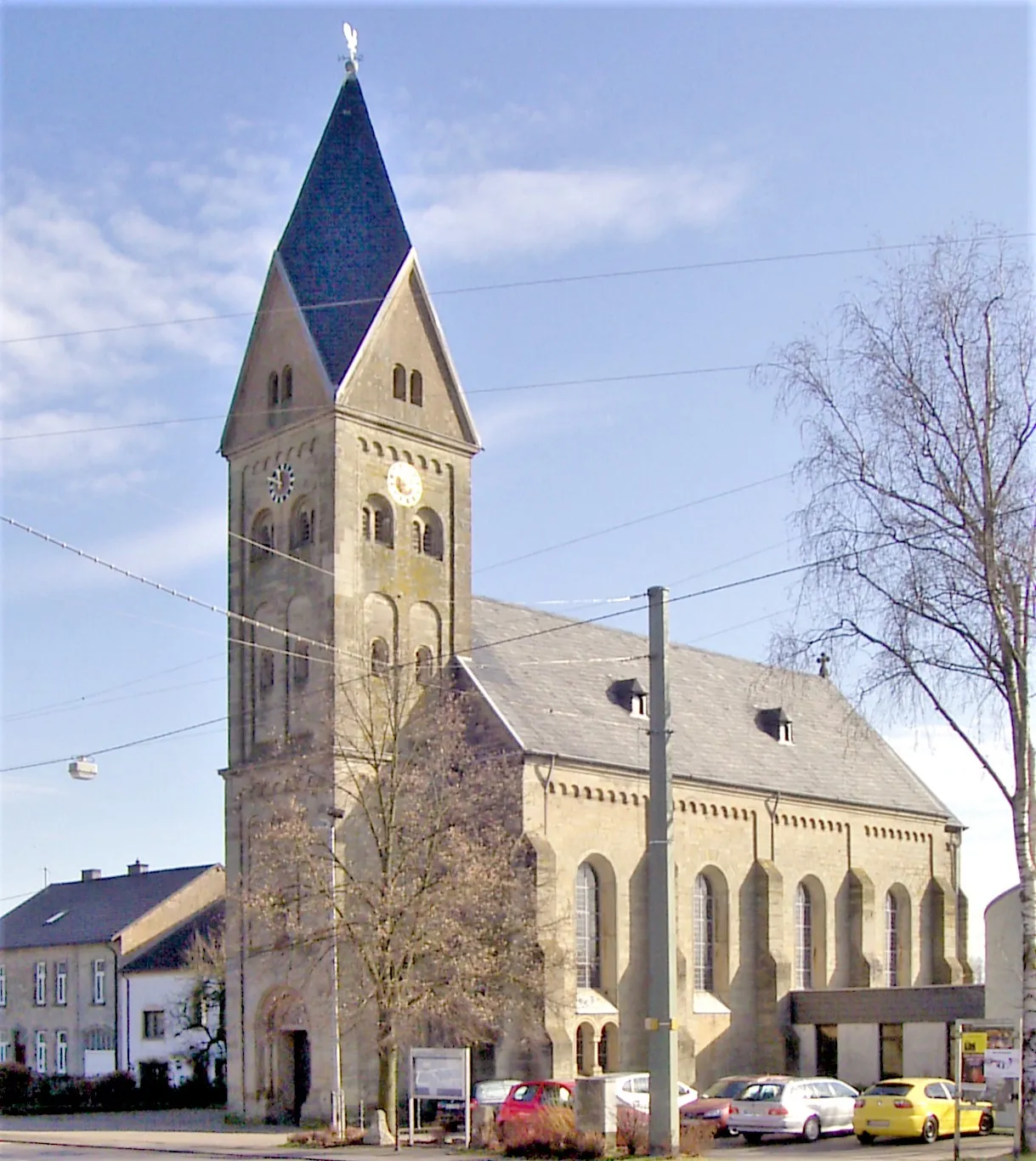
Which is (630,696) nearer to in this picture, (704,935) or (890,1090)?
(704,935)

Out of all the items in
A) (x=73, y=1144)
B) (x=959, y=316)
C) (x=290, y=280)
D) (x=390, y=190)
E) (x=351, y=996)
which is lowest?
(x=73, y=1144)

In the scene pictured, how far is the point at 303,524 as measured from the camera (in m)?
48.8

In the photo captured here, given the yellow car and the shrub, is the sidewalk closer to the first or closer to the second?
the shrub

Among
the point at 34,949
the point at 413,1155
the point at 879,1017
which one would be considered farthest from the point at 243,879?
the point at 34,949

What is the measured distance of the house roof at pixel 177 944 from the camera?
219ft

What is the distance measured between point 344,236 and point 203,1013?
2874 cm

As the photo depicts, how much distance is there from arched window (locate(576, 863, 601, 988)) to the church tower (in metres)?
6.87

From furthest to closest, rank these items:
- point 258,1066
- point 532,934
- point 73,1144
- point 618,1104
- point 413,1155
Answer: point 258,1066 < point 532,934 < point 73,1144 < point 413,1155 < point 618,1104

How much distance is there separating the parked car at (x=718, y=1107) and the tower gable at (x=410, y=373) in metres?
21.4

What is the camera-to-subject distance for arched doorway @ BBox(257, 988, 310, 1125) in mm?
45219

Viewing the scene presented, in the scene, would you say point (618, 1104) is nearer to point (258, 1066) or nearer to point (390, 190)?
point (258, 1066)

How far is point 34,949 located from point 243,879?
37305 mm

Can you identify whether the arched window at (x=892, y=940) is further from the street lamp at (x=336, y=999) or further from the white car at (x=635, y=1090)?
the street lamp at (x=336, y=999)

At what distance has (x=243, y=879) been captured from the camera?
139 feet
